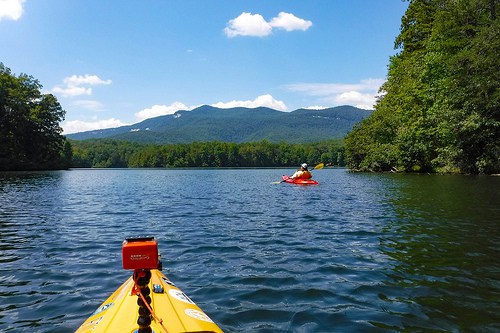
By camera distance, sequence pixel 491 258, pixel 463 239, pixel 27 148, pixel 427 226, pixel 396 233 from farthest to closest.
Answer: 1. pixel 27 148
2. pixel 427 226
3. pixel 396 233
4. pixel 463 239
5. pixel 491 258

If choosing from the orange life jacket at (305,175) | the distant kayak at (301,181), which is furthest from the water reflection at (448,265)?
the orange life jacket at (305,175)

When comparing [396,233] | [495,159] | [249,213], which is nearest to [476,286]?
[396,233]

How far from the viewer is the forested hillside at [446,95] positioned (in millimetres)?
35469

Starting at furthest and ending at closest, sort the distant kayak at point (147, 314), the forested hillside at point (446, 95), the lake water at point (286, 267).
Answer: the forested hillside at point (446, 95) < the lake water at point (286, 267) < the distant kayak at point (147, 314)

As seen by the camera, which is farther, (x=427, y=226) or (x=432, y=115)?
(x=432, y=115)

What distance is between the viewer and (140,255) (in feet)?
14.3

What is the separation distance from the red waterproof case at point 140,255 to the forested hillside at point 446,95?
3870 cm

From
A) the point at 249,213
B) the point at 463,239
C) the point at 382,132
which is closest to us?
the point at 463,239

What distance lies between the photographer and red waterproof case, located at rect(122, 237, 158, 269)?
4.31 metres

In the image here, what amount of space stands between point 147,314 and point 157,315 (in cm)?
29

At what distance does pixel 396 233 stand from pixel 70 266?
1005cm

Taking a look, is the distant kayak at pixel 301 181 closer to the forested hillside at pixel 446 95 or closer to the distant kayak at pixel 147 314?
the forested hillside at pixel 446 95

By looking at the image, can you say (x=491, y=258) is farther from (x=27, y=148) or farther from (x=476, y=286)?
(x=27, y=148)

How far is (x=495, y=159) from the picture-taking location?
38781 mm
